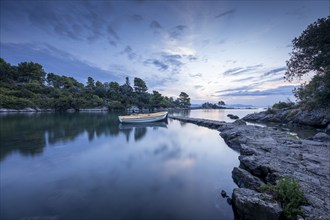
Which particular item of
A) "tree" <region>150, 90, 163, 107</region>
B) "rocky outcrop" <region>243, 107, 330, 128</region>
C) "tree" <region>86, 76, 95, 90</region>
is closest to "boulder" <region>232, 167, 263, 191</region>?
"rocky outcrop" <region>243, 107, 330, 128</region>

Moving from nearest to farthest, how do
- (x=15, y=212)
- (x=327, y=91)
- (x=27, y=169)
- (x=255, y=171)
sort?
(x=15, y=212)
(x=255, y=171)
(x=27, y=169)
(x=327, y=91)

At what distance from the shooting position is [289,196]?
4.32 m

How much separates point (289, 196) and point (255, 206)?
988mm

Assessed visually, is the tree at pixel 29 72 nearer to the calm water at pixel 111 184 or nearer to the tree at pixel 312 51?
the calm water at pixel 111 184

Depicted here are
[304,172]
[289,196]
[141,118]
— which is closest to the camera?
[289,196]

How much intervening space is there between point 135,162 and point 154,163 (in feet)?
4.05

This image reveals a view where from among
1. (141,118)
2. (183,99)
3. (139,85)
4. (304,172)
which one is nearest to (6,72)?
(139,85)

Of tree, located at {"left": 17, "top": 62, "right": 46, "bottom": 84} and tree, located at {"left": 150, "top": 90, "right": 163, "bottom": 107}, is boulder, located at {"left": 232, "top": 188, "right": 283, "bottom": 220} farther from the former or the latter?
tree, located at {"left": 17, "top": 62, "right": 46, "bottom": 84}

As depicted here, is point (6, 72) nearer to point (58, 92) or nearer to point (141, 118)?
point (58, 92)

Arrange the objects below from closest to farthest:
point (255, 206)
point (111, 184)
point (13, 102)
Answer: point (255, 206) < point (111, 184) < point (13, 102)

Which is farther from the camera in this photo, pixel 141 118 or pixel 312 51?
pixel 141 118

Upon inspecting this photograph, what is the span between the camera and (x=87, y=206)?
5.52 meters

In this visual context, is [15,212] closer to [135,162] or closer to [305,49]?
[135,162]

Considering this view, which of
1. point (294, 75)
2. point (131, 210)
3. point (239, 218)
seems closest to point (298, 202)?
point (239, 218)
